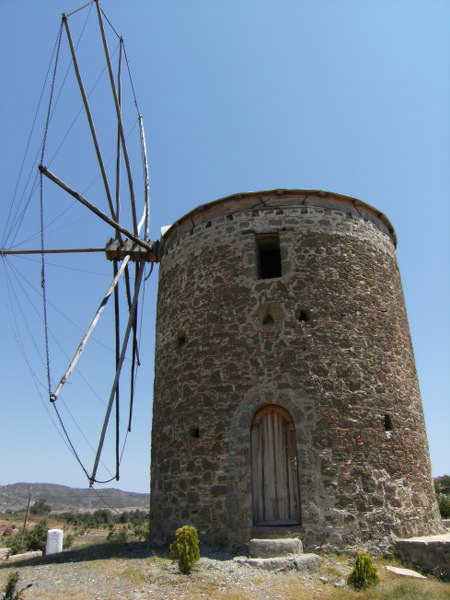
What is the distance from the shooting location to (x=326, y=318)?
9.09 m

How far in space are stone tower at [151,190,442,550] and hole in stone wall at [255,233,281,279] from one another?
0.06 meters

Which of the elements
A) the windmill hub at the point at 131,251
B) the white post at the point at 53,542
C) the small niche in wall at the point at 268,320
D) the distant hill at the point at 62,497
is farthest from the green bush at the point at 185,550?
the distant hill at the point at 62,497

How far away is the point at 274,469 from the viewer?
27.8 feet

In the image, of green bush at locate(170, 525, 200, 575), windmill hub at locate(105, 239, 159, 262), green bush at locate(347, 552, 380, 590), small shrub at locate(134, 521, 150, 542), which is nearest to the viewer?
green bush at locate(347, 552, 380, 590)

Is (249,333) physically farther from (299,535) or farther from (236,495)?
(299,535)

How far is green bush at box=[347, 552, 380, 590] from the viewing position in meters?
6.25

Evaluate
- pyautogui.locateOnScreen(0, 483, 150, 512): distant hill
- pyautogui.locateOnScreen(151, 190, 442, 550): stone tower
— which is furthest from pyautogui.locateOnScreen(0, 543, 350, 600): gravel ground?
pyautogui.locateOnScreen(0, 483, 150, 512): distant hill

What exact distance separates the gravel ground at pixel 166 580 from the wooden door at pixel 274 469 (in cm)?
101

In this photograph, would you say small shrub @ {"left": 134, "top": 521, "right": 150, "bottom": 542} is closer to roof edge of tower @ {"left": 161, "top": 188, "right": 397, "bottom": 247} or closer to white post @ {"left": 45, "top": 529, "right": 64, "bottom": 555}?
white post @ {"left": 45, "top": 529, "right": 64, "bottom": 555}

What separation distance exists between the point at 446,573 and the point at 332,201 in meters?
6.86

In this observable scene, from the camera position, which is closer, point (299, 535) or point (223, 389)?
point (299, 535)

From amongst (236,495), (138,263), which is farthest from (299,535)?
(138,263)

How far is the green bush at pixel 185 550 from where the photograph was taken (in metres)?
6.76

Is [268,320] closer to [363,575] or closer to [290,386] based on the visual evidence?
[290,386]
